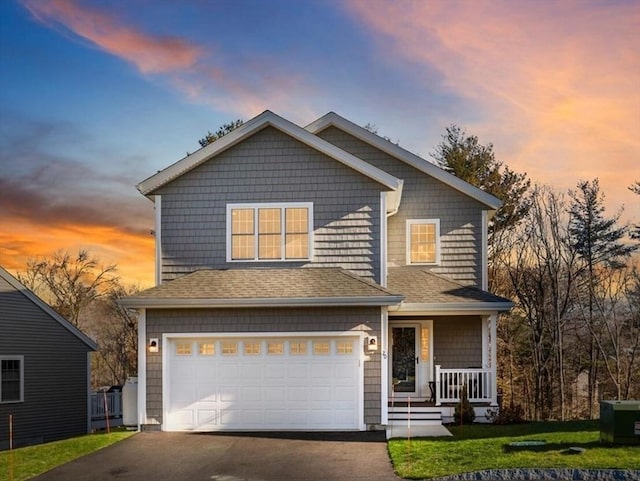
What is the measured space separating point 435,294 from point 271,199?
532cm

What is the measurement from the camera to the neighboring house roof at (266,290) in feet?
61.7

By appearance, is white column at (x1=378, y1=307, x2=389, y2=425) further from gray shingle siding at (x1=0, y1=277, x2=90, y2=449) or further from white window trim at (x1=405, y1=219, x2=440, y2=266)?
gray shingle siding at (x1=0, y1=277, x2=90, y2=449)

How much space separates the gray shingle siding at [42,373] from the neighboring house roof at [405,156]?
11.7 meters

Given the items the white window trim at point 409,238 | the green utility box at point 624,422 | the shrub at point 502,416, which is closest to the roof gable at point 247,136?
the white window trim at point 409,238

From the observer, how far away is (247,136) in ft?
68.2

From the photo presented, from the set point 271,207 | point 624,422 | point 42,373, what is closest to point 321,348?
point 271,207

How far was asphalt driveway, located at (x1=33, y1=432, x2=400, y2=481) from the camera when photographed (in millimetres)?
13992

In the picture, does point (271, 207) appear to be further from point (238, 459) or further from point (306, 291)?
point (238, 459)

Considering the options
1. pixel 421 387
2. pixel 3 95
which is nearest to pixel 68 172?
pixel 3 95

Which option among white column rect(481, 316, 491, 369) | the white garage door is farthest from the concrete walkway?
white column rect(481, 316, 491, 369)

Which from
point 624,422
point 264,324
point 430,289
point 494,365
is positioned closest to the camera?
point 624,422

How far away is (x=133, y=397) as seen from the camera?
64.1 ft

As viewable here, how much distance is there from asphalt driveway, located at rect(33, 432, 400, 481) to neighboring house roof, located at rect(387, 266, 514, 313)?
14.6 feet

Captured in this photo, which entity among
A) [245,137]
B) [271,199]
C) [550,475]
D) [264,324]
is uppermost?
[245,137]
